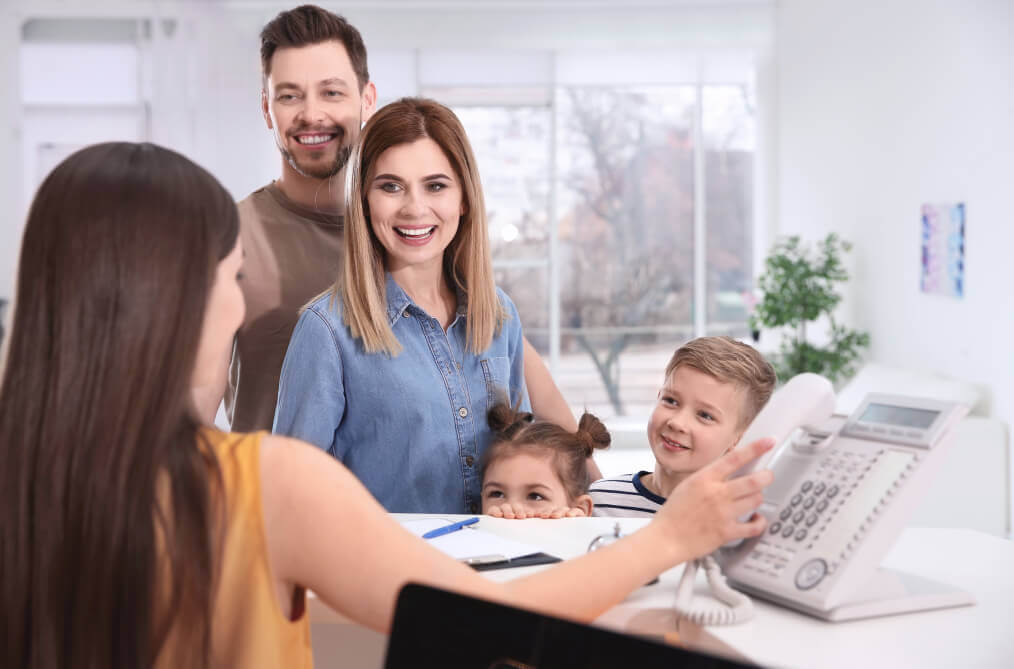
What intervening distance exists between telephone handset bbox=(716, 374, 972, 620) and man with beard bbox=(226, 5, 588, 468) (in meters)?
1.17

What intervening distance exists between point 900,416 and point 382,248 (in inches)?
48.9

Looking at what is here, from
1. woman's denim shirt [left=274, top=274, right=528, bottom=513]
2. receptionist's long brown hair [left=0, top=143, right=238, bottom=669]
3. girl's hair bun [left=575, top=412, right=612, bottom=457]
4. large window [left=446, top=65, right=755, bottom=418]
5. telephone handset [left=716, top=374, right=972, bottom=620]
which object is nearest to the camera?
receptionist's long brown hair [left=0, top=143, right=238, bottom=669]

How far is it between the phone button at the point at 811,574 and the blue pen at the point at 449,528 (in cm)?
61

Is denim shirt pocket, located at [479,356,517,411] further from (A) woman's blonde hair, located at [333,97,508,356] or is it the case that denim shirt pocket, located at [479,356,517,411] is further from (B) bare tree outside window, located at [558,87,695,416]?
(B) bare tree outside window, located at [558,87,695,416]

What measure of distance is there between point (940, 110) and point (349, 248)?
11.8 feet

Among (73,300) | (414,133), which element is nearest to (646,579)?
(73,300)

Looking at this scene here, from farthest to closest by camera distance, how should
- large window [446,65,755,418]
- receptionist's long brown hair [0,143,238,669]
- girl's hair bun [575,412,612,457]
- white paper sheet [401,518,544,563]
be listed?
large window [446,65,755,418] → girl's hair bun [575,412,612,457] → white paper sheet [401,518,544,563] → receptionist's long brown hair [0,143,238,669]

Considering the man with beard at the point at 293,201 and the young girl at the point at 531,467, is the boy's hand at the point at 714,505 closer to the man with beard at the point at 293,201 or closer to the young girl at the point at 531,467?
the young girl at the point at 531,467

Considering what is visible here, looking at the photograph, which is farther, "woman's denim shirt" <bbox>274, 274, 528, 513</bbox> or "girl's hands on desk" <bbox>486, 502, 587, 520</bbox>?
"woman's denim shirt" <bbox>274, 274, 528, 513</bbox>

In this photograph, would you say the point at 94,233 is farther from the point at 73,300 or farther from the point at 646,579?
the point at 646,579

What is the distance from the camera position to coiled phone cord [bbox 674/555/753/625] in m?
1.17

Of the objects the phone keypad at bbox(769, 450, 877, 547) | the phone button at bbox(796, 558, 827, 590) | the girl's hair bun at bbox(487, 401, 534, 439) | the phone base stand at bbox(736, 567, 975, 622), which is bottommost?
the phone base stand at bbox(736, 567, 975, 622)

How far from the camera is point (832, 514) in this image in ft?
3.95

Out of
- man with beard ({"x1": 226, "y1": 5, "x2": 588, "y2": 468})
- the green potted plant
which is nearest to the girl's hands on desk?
man with beard ({"x1": 226, "y1": 5, "x2": 588, "y2": 468})
